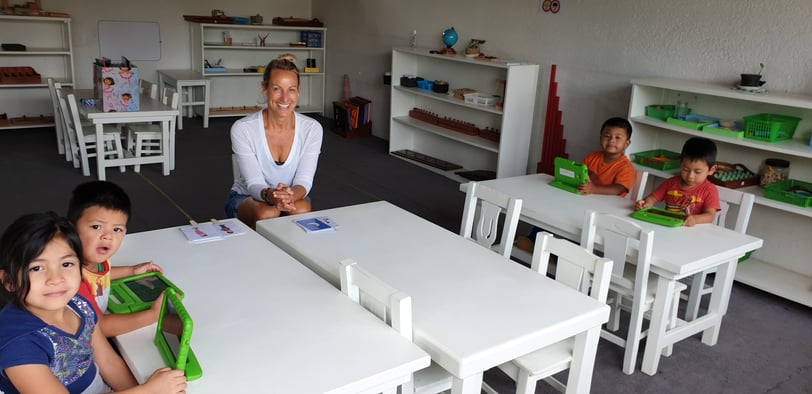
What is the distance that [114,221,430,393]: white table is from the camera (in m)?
1.45

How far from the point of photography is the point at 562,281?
7.34 feet

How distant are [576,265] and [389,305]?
2.64 feet

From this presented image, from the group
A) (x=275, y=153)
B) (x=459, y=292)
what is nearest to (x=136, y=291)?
(x=459, y=292)

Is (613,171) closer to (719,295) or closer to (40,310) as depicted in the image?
(719,295)

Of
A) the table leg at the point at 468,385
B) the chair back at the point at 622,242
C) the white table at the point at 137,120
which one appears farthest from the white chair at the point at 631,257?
the white table at the point at 137,120

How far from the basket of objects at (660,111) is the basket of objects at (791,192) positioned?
0.80 meters

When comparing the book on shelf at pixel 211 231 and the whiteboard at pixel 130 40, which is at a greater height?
the whiteboard at pixel 130 40

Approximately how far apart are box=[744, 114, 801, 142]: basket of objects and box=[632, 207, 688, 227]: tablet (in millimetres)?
1134

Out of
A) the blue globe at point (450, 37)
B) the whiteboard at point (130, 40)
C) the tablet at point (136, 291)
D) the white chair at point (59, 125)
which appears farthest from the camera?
the whiteboard at point (130, 40)

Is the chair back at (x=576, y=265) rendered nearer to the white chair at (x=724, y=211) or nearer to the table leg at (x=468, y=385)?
the table leg at (x=468, y=385)

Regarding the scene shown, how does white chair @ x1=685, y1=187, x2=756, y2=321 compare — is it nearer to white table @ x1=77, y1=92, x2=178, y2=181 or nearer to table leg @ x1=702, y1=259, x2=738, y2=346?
table leg @ x1=702, y1=259, x2=738, y2=346

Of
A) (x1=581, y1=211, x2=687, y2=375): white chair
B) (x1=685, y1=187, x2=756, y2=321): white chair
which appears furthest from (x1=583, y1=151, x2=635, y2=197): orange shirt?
(x1=581, y1=211, x2=687, y2=375): white chair

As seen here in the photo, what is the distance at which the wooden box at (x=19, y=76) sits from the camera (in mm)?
6747

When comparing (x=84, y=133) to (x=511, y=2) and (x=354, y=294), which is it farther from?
(x=354, y=294)
